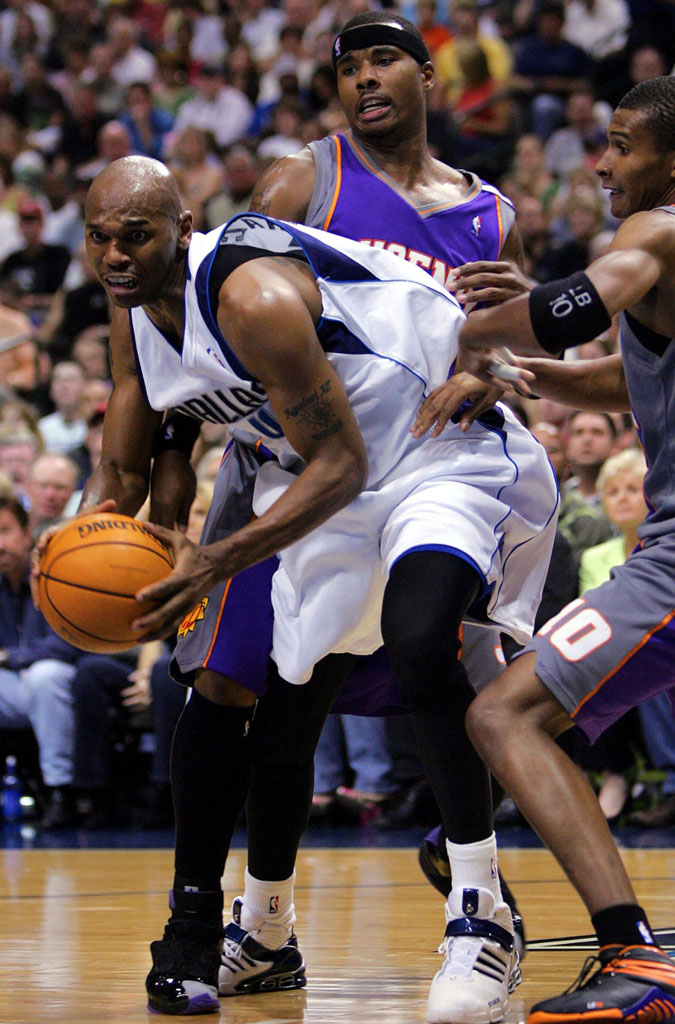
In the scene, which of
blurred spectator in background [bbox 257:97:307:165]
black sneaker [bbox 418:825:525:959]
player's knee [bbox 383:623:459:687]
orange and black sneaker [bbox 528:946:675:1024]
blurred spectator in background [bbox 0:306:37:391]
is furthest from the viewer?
blurred spectator in background [bbox 257:97:307:165]

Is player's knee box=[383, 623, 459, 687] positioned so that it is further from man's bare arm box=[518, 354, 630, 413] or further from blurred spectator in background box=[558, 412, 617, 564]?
blurred spectator in background box=[558, 412, 617, 564]

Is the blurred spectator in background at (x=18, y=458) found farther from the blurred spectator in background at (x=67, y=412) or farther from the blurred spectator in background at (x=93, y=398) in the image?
the blurred spectator in background at (x=67, y=412)

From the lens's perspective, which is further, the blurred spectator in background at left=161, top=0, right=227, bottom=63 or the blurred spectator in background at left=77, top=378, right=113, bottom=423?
the blurred spectator in background at left=161, top=0, right=227, bottom=63

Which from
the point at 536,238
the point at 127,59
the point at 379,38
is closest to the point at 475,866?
the point at 379,38

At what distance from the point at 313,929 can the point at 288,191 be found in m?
2.05

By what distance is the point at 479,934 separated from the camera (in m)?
3.06

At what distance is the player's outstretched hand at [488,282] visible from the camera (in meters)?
3.33

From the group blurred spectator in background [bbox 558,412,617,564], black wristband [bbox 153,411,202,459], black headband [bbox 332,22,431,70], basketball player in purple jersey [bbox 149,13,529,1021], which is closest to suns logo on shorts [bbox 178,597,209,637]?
basketball player in purple jersey [bbox 149,13,529,1021]

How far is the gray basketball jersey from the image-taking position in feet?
9.98

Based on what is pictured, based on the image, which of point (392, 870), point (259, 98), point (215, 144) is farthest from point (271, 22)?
point (392, 870)

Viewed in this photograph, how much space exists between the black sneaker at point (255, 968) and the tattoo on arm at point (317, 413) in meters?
1.26

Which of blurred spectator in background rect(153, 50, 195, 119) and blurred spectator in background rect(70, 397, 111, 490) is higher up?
blurred spectator in background rect(153, 50, 195, 119)

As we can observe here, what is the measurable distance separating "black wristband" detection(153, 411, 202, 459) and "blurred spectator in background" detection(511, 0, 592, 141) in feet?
28.4

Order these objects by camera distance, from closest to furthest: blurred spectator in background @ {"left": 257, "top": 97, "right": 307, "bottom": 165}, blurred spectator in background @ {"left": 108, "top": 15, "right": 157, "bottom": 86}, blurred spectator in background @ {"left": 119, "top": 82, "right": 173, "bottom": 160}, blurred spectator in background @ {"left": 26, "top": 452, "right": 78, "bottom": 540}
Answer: blurred spectator in background @ {"left": 26, "top": 452, "right": 78, "bottom": 540} → blurred spectator in background @ {"left": 257, "top": 97, "right": 307, "bottom": 165} → blurred spectator in background @ {"left": 119, "top": 82, "right": 173, "bottom": 160} → blurred spectator in background @ {"left": 108, "top": 15, "right": 157, "bottom": 86}
